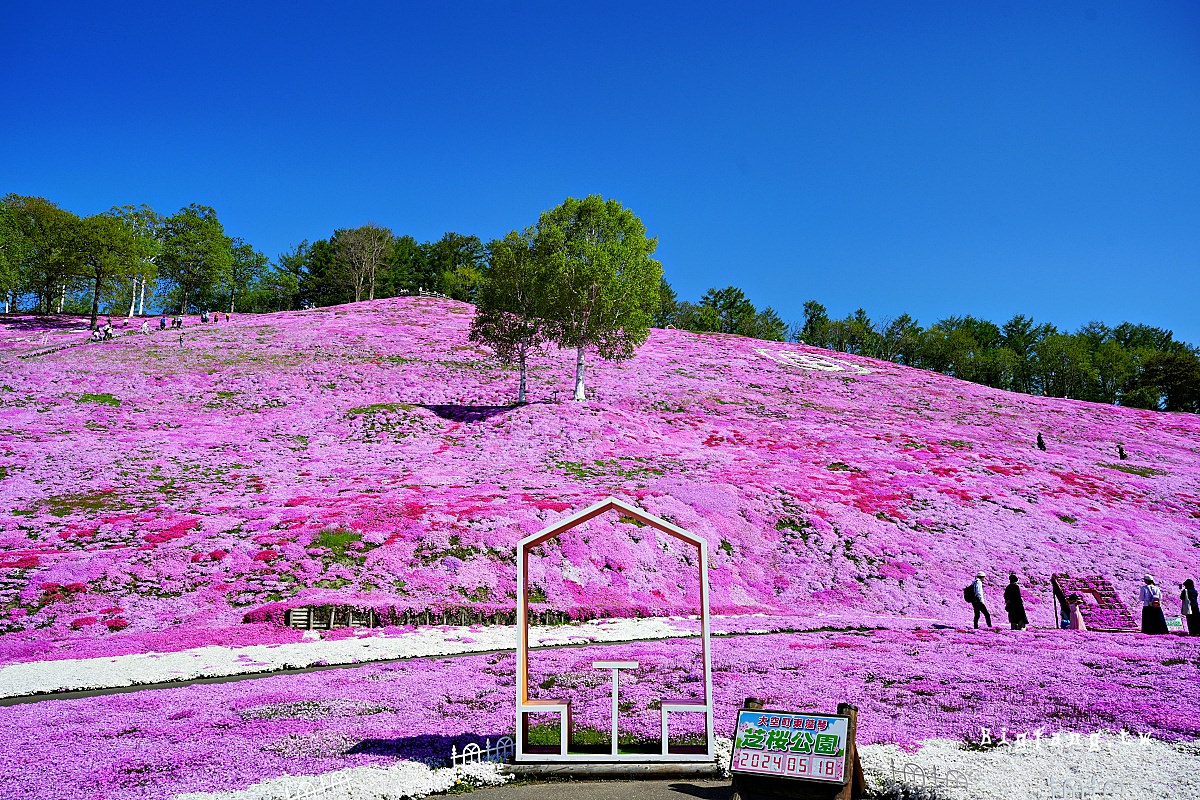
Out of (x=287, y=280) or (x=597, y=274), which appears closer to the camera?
(x=597, y=274)

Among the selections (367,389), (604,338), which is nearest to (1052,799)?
(604,338)

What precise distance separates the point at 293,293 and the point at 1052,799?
131530 millimetres

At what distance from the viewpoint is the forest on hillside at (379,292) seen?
77500 mm

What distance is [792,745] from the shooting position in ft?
29.5

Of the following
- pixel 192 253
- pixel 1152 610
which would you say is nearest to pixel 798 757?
pixel 1152 610

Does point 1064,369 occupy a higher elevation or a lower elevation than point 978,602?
higher

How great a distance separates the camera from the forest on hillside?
77.5 m

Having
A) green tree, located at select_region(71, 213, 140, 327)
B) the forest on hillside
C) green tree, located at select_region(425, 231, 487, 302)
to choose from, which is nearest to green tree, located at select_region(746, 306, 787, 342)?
the forest on hillside

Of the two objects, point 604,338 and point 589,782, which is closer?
point 589,782

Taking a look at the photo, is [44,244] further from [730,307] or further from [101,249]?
[730,307]

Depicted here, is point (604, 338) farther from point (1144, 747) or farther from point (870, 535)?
point (1144, 747)

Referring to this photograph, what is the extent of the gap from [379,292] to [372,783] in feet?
409

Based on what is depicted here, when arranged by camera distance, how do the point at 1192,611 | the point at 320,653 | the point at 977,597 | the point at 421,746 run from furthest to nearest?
the point at 977,597
the point at 1192,611
the point at 320,653
the point at 421,746

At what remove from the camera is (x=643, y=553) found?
27.9 m
